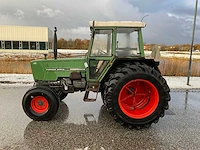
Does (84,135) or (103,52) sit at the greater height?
(103,52)

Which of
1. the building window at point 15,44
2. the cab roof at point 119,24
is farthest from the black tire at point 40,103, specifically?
the building window at point 15,44

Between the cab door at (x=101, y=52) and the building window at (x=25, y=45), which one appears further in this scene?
the building window at (x=25, y=45)

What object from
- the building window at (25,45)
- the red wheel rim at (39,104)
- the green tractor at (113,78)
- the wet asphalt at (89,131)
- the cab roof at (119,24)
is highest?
the building window at (25,45)

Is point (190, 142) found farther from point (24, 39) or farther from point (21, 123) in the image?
point (24, 39)

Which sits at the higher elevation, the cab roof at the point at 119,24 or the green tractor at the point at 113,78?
the cab roof at the point at 119,24

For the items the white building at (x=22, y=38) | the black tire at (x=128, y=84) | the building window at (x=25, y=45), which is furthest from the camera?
the building window at (x=25, y=45)

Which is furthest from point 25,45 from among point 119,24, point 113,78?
point 113,78

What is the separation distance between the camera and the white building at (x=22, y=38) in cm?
3089

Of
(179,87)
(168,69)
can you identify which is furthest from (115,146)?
(168,69)

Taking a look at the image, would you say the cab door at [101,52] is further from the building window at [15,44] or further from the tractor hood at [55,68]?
the building window at [15,44]

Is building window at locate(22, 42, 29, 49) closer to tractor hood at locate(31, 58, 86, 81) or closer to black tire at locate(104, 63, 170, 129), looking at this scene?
tractor hood at locate(31, 58, 86, 81)

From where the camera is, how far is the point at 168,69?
1045 centimetres

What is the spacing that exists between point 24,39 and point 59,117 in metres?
30.0

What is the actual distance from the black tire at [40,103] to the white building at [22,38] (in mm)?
28992
